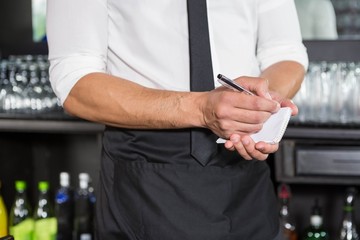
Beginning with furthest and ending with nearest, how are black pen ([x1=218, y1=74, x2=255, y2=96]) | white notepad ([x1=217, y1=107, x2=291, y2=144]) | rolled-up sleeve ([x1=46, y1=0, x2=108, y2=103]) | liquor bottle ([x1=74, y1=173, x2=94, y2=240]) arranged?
liquor bottle ([x1=74, y1=173, x2=94, y2=240]), rolled-up sleeve ([x1=46, y1=0, x2=108, y2=103]), white notepad ([x1=217, y1=107, x2=291, y2=144]), black pen ([x1=218, y1=74, x2=255, y2=96])

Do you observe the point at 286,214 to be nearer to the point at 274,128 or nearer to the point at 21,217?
the point at 21,217

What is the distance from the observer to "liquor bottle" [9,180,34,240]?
2.54 meters

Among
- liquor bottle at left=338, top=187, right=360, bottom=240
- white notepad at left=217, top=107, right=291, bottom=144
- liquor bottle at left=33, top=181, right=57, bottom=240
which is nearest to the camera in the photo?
white notepad at left=217, top=107, right=291, bottom=144

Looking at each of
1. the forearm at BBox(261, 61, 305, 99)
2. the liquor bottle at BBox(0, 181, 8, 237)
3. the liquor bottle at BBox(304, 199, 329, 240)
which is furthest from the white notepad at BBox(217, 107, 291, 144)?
the liquor bottle at BBox(0, 181, 8, 237)

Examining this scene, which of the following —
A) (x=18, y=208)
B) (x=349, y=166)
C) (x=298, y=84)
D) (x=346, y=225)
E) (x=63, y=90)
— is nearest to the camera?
(x=63, y=90)

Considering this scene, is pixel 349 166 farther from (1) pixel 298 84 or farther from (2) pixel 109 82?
(2) pixel 109 82

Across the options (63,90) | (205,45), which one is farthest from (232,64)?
(63,90)

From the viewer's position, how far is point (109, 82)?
137 cm

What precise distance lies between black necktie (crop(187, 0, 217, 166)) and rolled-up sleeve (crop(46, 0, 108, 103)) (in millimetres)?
196

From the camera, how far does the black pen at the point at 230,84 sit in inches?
46.0

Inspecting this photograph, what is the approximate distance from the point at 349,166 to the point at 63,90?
45.3 inches

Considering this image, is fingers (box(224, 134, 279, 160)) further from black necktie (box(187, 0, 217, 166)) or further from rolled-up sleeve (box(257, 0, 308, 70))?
rolled-up sleeve (box(257, 0, 308, 70))

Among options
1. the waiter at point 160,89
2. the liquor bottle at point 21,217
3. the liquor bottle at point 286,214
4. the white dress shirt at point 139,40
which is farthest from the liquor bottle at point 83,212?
the white dress shirt at point 139,40

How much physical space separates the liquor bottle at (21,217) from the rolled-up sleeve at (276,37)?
4.31 ft
